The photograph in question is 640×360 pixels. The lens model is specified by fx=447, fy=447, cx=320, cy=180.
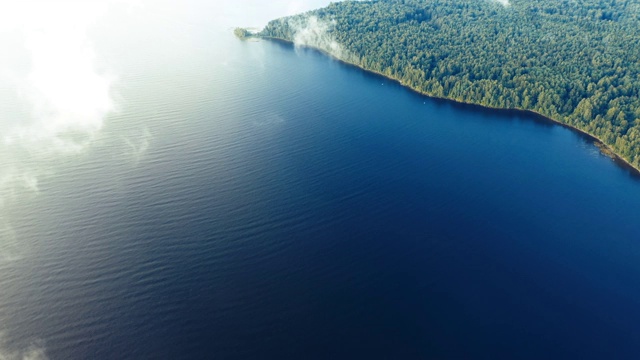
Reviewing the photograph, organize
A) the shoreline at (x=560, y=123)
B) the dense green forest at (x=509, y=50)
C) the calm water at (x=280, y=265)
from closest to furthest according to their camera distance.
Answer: the calm water at (x=280, y=265), the shoreline at (x=560, y=123), the dense green forest at (x=509, y=50)

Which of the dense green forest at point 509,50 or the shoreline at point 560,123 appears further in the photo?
the dense green forest at point 509,50

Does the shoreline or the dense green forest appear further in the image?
the dense green forest

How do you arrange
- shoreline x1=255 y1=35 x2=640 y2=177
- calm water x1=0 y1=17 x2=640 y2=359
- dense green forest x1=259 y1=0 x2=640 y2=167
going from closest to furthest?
calm water x1=0 y1=17 x2=640 y2=359 → shoreline x1=255 y1=35 x2=640 y2=177 → dense green forest x1=259 y1=0 x2=640 y2=167

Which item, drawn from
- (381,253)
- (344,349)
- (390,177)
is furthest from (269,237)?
(390,177)

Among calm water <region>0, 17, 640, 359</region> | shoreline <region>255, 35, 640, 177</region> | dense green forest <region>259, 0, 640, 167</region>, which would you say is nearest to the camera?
calm water <region>0, 17, 640, 359</region>

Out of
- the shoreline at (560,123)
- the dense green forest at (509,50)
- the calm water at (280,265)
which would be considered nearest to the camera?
the calm water at (280,265)

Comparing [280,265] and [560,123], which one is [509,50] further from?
[280,265]

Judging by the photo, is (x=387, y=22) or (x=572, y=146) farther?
(x=387, y=22)

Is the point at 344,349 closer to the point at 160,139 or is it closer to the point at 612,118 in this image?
the point at 160,139
